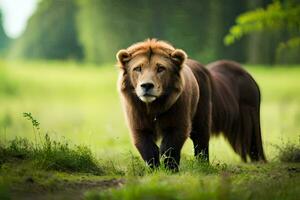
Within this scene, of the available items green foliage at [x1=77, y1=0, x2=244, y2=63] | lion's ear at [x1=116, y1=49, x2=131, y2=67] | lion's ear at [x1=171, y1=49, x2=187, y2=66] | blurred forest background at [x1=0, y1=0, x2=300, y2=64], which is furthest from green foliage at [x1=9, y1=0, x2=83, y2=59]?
lion's ear at [x1=171, y1=49, x2=187, y2=66]

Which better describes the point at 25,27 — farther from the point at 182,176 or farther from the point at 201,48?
the point at 182,176

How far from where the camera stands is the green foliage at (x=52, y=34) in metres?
38.9

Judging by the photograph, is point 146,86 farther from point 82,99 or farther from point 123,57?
point 82,99

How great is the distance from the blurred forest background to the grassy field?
0.79 m

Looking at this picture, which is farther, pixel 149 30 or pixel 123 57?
pixel 149 30

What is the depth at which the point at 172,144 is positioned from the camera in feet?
30.7

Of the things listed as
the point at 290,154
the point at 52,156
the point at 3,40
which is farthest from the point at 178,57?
the point at 3,40

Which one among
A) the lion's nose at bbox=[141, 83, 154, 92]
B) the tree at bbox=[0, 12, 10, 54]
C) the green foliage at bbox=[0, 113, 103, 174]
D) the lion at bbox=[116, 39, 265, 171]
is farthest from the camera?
the tree at bbox=[0, 12, 10, 54]

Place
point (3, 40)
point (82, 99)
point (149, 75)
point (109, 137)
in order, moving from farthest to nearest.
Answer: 1. point (3, 40)
2. point (82, 99)
3. point (109, 137)
4. point (149, 75)

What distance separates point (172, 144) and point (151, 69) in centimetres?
91

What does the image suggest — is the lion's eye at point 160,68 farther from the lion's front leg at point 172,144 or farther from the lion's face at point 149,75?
the lion's front leg at point 172,144

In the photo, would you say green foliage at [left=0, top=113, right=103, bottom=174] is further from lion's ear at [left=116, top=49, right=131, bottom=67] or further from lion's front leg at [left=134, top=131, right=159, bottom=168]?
lion's ear at [left=116, top=49, right=131, bottom=67]

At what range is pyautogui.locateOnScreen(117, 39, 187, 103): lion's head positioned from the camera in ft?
29.4

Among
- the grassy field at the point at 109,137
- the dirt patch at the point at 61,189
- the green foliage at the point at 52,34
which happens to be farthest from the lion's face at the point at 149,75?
the green foliage at the point at 52,34
